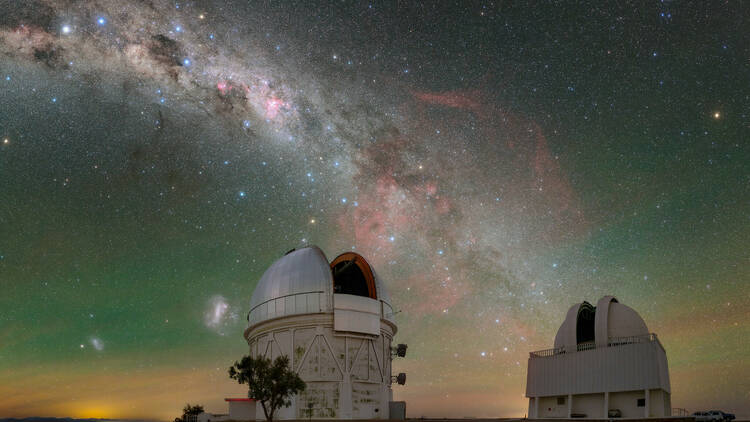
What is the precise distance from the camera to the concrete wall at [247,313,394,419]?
30812mm

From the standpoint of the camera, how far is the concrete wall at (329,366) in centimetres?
3081

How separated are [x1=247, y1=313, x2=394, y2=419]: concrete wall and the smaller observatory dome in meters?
12.7

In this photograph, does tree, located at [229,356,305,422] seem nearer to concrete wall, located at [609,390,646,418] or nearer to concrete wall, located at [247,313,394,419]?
concrete wall, located at [247,313,394,419]

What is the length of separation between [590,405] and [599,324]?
199 inches

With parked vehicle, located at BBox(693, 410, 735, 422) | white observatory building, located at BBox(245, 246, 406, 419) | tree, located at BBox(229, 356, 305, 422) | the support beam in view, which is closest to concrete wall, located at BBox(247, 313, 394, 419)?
white observatory building, located at BBox(245, 246, 406, 419)

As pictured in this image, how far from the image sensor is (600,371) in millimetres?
31969

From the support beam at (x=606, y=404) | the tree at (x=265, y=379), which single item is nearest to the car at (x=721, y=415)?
the support beam at (x=606, y=404)

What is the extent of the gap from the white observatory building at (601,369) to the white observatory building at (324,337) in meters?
9.93

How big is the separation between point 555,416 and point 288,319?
1852 centimetres

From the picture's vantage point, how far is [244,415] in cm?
3341

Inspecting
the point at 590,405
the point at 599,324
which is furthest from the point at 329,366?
the point at 599,324

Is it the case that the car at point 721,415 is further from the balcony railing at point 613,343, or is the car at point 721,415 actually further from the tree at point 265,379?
the tree at point 265,379

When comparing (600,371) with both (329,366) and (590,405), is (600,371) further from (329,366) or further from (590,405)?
(329,366)

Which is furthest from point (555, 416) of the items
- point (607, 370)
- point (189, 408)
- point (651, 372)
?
point (189, 408)
